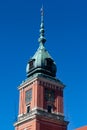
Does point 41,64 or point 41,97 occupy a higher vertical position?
point 41,64

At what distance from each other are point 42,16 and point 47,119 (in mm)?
18869

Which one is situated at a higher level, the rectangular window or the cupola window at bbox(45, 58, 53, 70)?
the cupola window at bbox(45, 58, 53, 70)

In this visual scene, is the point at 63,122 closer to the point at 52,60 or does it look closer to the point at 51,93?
the point at 51,93

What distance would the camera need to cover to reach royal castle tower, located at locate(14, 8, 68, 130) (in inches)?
2477

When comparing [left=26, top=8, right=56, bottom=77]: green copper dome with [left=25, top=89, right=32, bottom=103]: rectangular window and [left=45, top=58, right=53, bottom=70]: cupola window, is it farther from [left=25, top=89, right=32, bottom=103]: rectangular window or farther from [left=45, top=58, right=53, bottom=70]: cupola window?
[left=25, top=89, right=32, bottom=103]: rectangular window

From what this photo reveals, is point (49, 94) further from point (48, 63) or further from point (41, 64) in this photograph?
point (48, 63)

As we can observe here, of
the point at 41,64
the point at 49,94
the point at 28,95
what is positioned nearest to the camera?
the point at 49,94

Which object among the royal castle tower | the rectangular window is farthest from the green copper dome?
the rectangular window

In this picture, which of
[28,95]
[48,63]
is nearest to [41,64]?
[48,63]

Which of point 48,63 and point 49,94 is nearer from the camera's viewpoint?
point 49,94

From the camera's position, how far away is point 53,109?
213 ft

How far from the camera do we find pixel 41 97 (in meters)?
64.1

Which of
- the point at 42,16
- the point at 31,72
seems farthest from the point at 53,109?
the point at 42,16

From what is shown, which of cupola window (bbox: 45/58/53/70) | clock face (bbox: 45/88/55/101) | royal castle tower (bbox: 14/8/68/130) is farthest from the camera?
cupola window (bbox: 45/58/53/70)
